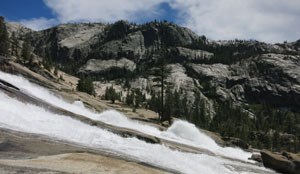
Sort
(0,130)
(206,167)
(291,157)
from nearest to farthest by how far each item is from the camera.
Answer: (0,130), (206,167), (291,157)

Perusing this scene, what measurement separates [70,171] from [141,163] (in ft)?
19.2

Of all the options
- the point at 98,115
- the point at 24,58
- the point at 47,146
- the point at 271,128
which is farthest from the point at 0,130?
the point at 271,128

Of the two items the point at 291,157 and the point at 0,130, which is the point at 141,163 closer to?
the point at 0,130

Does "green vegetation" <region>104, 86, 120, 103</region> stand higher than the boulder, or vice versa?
"green vegetation" <region>104, 86, 120, 103</region>

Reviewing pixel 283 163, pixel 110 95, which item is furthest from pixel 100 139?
pixel 110 95

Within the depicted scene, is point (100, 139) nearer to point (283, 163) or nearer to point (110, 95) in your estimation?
point (283, 163)

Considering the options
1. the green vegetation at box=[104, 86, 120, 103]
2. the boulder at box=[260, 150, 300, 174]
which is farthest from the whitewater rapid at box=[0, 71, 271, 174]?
the green vegetation at box=[104, 86, 120, 103]

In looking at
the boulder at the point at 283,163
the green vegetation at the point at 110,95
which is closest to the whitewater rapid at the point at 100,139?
the boulder at the point at 283,163

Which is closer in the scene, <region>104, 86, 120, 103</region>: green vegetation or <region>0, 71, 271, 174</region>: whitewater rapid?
<region>0, 71, 271, 174</region>: whitewater rapid

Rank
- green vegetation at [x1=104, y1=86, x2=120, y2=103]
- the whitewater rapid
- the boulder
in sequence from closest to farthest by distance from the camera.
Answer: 1. the whitewater rapid
2. the boulder
3. green vegetation at [x1=104, y1=86, x2=120, y2=103]

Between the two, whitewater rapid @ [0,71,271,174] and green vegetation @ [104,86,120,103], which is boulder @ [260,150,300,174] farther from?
green vegetation @ [104,86,120,103]

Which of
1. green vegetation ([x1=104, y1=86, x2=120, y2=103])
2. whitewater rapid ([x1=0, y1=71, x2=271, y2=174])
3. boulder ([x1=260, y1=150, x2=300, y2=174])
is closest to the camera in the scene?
whitewater rapid ([x1=0, y1=71, x2=271, y2=174])

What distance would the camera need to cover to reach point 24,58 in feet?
344

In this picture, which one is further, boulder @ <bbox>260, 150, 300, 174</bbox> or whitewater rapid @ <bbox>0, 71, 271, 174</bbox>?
boulder @ <bbox>260, 150, 300, 174</bbox>
